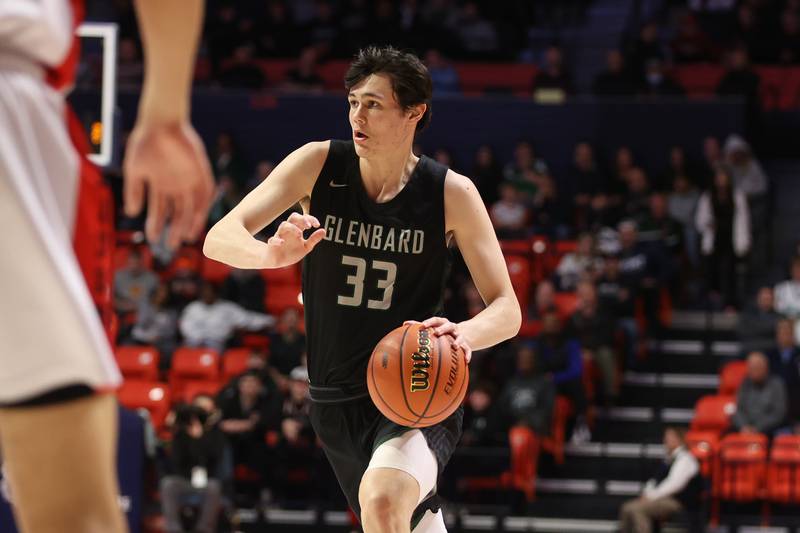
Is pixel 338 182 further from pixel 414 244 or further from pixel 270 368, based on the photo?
pixel 270 368

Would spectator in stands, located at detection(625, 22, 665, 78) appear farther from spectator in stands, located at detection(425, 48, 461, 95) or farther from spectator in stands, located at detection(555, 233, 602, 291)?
spectator in stands, located at detection(555, 233, 602, 291)

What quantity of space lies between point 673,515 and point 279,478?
150 inches

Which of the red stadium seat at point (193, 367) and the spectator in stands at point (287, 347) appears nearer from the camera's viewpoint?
the spectator in stands at point (287, 347)

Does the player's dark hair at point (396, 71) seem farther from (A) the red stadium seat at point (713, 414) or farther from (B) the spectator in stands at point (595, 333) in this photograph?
(B) the spectator in stands at point (595, 333)

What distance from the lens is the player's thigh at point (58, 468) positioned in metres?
2.22

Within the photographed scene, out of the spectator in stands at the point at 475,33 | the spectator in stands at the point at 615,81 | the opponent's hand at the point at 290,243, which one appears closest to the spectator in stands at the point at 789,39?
the spectator in stands at the point at 615,81

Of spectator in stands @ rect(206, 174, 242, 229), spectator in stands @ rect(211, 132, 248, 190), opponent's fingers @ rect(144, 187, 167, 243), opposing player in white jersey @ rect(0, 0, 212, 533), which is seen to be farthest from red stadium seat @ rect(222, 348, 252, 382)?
opposing player in white jersey @ rect(0, 0, 212, 533)

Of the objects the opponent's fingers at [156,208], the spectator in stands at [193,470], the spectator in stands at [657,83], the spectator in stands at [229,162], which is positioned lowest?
the spectator in stands at [193,470]

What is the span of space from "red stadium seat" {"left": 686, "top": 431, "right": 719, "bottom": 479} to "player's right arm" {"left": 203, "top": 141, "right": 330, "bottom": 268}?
8.25m

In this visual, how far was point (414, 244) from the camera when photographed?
517 centimetres

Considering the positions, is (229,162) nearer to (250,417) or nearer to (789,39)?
(250,417)

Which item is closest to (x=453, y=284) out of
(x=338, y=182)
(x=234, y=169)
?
(x=234, y=169)

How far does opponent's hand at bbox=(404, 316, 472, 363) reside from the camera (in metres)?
4.66

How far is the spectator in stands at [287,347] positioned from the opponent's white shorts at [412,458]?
9.28 metres
